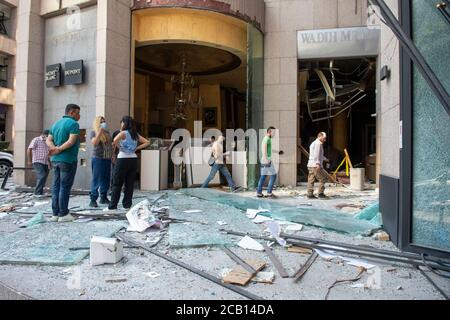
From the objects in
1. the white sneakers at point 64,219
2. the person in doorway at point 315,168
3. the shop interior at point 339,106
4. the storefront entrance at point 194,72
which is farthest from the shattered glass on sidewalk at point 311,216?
the shop interior at point 339,106

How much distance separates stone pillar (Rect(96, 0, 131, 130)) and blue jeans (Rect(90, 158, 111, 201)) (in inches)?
92.8

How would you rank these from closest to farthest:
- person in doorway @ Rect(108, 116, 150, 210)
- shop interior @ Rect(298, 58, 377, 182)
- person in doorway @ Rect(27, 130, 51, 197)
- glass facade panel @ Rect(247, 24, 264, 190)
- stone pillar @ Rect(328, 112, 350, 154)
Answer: person in doorway @ Rect(108, 116, 150, 210) < person in doorway @ Rect(27, 130, 51, 197) < glass facade panel @ Rect(247, 24, 264, 190) < shop interior @ Rect(298, 58, 377, 182) < stone pillar @ Rect(328, 112, 350, 154)

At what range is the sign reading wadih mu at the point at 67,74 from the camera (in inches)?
372

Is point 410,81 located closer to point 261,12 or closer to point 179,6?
point 179,6

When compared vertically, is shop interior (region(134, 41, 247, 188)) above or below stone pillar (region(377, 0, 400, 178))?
above

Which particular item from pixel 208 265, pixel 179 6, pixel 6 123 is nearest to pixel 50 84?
pixel 179 6

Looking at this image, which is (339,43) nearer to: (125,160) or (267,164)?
(267,164)

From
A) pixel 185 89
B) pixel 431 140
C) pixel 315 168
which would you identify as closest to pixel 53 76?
pixel 185 89

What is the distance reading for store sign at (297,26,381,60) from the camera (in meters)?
11.0

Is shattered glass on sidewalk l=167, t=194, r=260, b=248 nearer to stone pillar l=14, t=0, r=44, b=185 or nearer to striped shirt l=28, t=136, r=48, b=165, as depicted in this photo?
striped shirt l=28, t=136, r=48, b=165

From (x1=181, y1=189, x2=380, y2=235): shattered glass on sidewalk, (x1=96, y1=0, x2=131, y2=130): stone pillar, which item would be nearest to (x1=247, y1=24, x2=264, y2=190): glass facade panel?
(x1=181, y1=189, x2=380, y2=235): shattered glass on sidewalk

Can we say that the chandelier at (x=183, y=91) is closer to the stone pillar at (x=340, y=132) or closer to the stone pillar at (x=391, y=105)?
the stone pillar at (x=340, y=132)

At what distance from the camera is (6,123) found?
73.8 ft
